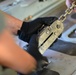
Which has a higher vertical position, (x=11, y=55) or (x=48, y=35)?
(x=11, y=55)

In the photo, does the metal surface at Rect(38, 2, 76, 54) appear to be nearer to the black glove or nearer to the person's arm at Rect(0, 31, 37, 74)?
the black glove

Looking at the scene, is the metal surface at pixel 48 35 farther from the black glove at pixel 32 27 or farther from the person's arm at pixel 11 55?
the person's arm at pixel 11 55

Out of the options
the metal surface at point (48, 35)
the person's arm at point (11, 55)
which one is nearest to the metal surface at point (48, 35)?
the metal surface at point (48, 35)

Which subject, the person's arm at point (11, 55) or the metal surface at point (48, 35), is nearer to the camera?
the person's arm at point (11, 55)

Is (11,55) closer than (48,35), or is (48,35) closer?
(11,55)

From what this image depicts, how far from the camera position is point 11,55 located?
1.65ft

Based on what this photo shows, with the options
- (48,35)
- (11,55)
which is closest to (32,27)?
(48,35)

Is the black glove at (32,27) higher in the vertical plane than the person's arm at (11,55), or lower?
lower

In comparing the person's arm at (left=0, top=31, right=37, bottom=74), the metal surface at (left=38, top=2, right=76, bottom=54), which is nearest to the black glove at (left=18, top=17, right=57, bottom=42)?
the metal surface at (left=38, top=2, right=76, bottom=54)

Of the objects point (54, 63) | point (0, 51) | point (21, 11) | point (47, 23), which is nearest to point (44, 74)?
point (54, 63)

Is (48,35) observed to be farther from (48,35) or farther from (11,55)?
(11,55)

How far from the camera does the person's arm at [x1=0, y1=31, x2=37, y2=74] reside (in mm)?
485

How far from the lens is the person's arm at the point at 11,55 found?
485 millimetres

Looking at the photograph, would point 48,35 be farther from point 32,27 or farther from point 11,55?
point 11,55
